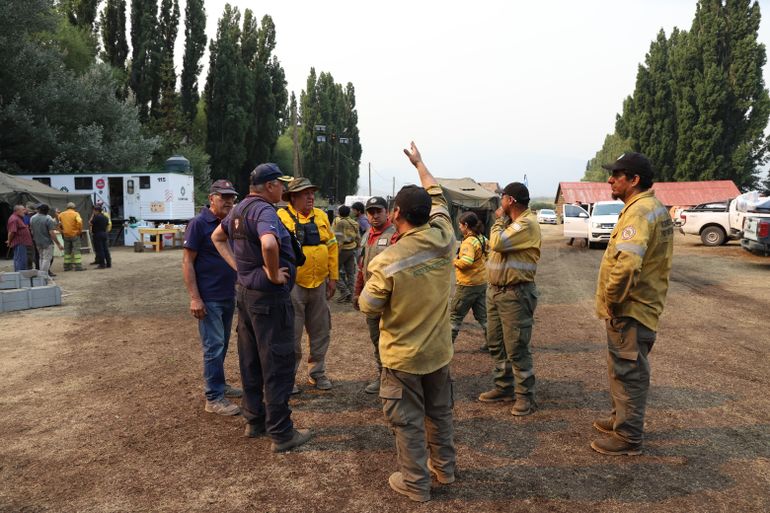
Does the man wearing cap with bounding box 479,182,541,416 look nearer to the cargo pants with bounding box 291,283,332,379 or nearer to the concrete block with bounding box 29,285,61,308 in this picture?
the cargo pants with bounding box 291,283,332,379

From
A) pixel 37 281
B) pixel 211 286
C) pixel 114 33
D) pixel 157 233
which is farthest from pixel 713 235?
pixel 114 33

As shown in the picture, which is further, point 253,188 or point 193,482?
point 253,188

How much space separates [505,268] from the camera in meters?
4.58

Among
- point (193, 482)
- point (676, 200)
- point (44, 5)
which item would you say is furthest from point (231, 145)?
point (193, 482)

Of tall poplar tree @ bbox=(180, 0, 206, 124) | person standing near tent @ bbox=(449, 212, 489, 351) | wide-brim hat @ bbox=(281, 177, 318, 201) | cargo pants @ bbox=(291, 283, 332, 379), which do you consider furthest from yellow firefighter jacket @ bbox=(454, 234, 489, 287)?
tall poplar tree @ bbox=(180, 0, 206, 124)

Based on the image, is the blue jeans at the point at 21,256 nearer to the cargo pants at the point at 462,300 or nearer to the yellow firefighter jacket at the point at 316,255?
the yellow firefighter jacket at the point at 316,255

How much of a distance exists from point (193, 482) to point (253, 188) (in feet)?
6.86

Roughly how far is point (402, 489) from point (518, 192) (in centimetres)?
266

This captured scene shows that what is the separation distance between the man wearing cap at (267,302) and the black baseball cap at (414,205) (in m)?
1.00

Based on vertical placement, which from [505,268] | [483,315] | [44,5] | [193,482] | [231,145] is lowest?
[193,482]

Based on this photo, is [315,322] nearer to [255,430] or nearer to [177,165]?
[255,430]

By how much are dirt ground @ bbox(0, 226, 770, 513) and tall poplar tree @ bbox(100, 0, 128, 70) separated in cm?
3513

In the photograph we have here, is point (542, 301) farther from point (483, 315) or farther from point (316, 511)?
point (316, 511)

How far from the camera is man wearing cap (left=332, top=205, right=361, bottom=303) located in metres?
9.77
